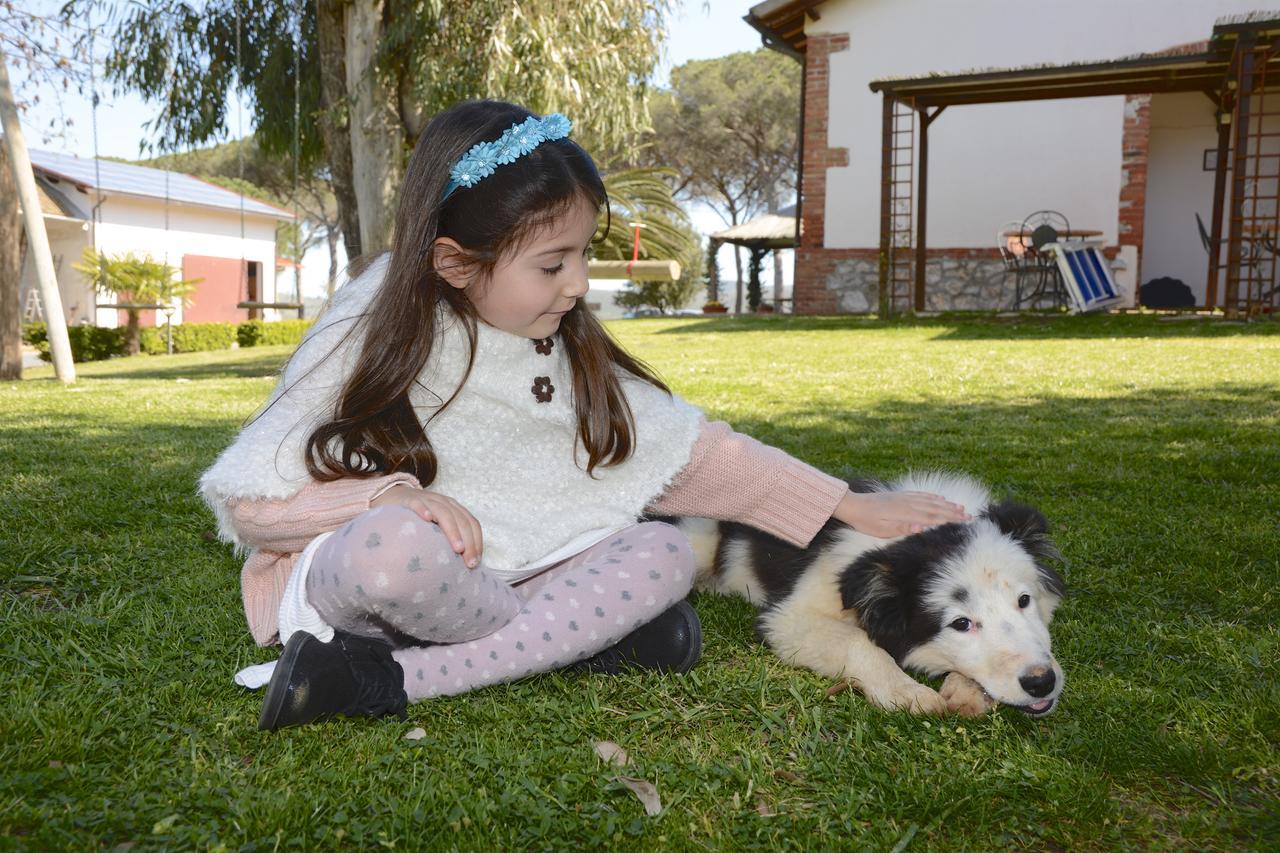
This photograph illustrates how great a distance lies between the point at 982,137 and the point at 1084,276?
515 centimetres

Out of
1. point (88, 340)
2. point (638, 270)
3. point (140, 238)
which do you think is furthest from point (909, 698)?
point (140, 238)

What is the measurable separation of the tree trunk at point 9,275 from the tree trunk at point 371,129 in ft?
12.7

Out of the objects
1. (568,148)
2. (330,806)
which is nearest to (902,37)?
(568,148)

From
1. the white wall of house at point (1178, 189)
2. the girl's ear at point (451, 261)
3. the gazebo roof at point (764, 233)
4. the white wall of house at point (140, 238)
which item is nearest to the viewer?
the girl's ear at point (451, 261)

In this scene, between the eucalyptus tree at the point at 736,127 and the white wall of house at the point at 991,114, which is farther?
the eucalyptus tree at the point at 736,127

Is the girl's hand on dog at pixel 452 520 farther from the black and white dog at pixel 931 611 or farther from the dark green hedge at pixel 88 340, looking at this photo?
the dark green hedge at pixel 88 340

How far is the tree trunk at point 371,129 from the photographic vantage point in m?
10.9

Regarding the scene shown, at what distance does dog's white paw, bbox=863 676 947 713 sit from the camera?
2.16m

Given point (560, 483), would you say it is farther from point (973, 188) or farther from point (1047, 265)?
point (973, 188)

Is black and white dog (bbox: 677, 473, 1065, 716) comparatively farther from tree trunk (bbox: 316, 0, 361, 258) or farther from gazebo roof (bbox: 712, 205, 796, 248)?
gazebo roof (bbox: 712, 205, 796, 248)

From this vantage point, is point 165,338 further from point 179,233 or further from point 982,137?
point 982,137

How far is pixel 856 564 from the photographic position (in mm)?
2479

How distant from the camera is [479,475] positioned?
2525 mm

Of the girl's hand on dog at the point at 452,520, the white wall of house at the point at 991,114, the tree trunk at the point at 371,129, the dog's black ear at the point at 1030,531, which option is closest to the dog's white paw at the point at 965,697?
the dog's black ear at the point at 1030,531
